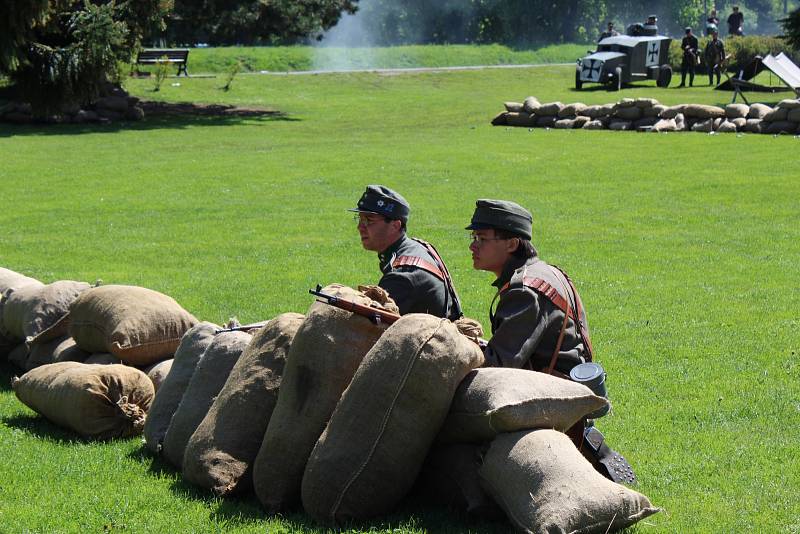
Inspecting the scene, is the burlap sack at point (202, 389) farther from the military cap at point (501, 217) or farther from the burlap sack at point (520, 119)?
the burlap sack at point (520, 119)

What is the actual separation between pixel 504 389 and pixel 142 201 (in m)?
14.7

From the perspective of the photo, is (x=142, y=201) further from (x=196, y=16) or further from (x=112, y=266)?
(x=196, y=16)

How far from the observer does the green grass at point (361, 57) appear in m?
56.8

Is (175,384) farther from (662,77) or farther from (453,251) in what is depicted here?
(662,77)

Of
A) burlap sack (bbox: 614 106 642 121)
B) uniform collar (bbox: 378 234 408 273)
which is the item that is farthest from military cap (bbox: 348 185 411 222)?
burlap sack (bbox: 614 106 642 121)

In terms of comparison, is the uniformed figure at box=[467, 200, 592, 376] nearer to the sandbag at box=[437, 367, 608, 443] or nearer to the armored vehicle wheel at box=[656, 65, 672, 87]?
the sandbag at box=[437, 367, 608, 443]

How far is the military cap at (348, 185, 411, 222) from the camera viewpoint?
23.4 feet

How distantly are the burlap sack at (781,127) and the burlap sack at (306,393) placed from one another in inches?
914

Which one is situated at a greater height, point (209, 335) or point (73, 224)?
point (209, 335)

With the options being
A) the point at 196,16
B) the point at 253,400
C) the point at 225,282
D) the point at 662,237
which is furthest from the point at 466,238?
the point at 196,16

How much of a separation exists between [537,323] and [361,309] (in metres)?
0.90

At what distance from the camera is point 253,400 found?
5793 millimetres

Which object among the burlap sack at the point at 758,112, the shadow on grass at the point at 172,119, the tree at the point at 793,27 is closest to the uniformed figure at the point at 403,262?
the burlap sack at the point at 758,112

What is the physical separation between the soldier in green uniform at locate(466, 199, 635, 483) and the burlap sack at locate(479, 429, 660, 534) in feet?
1.57
